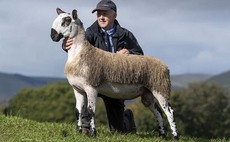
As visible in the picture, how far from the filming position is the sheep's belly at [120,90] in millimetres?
12531

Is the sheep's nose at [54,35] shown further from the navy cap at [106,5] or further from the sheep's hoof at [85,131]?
the sheep's hoof at [85,131]

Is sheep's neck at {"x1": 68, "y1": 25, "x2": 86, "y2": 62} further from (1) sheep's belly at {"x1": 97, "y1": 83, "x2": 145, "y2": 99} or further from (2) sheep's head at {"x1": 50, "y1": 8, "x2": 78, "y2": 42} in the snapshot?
(1) sheep's belly at {"x1": 97, "y1": 83, "x2": 145, "y2": 99}

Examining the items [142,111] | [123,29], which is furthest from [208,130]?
[123,29]

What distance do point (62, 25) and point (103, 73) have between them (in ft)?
4.18

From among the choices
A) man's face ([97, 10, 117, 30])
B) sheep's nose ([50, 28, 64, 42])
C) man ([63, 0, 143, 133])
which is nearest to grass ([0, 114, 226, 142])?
man ([63, 0, 143, 133])

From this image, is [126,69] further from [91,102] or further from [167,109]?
[167,109]

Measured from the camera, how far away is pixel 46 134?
1271cm

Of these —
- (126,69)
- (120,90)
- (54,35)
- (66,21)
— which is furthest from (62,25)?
(120,90)

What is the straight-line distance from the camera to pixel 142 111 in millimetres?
78875

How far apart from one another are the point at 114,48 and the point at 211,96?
82.8 meters

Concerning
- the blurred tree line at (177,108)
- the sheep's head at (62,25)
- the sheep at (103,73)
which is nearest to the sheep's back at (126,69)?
the sheep at (103,73)

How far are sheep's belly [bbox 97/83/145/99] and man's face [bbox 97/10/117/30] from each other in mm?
1682

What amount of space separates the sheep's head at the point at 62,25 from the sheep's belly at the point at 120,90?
1322mm

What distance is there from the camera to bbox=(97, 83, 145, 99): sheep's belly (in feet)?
41.1
